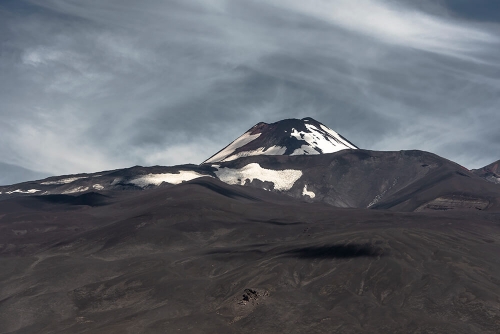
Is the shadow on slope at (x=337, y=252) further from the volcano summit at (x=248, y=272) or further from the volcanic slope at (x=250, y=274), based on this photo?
the volcanic slope at (x=250, y=274)

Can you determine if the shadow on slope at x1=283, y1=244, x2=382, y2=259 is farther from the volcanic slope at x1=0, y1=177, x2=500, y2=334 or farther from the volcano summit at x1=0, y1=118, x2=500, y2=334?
the volcanic slope at x1=0, y1=177, x2=500, y2=334

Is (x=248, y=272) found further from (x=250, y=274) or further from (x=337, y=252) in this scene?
(x=337, y=252)

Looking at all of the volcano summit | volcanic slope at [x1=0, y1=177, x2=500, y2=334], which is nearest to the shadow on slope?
the volcano summit

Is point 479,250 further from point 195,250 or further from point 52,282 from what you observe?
point 52,282

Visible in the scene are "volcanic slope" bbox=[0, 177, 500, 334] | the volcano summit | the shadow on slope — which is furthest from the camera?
the shadow on slope

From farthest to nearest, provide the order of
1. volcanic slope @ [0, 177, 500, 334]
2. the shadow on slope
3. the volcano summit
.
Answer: the shadow on slope < the volcano summit < volcanic slope @ [0, 177, 500, 334]

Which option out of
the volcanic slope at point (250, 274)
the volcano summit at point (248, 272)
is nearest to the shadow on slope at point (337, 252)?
the volcano summit at point (248, 272)

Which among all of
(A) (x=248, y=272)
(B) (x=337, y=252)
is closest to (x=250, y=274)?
(A) (x=248, y=272)

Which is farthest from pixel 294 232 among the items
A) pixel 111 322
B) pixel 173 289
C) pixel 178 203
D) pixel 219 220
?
pixel 111 322

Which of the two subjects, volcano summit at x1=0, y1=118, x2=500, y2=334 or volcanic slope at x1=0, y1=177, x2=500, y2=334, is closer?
volcanic slope at x1=0, y1=177, x2=500, y2=334
